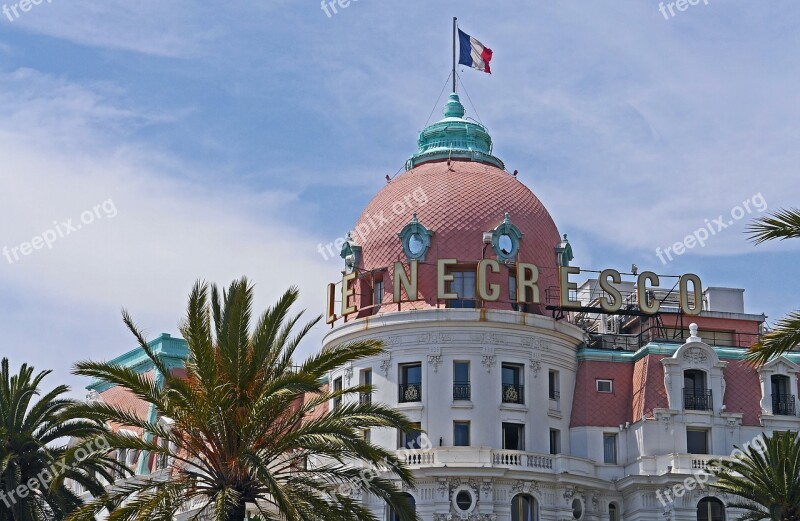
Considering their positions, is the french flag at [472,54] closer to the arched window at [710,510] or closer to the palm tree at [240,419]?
the arched window at [710,510]

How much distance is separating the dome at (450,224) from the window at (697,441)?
10156 millimetres

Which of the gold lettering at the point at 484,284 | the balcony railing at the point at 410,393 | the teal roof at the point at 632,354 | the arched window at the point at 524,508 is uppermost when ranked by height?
the gold lettering at the point at 484,284

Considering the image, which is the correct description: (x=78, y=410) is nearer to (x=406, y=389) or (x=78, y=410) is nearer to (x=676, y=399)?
(x=406, y=389)

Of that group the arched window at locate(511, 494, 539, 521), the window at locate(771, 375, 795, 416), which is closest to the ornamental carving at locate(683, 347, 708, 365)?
the window at locate(771, 375, 795, 416)

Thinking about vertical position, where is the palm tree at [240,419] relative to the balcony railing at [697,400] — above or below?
below

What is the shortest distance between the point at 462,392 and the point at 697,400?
1259 centimetres

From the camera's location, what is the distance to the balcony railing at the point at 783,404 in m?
76.8

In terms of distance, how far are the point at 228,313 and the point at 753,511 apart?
96.7ft

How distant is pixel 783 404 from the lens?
76938mm

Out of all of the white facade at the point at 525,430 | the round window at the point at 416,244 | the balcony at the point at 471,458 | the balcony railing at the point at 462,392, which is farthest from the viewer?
the round window at the point at 416,244

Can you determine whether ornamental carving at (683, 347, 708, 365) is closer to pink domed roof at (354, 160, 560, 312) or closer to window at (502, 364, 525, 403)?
pink domed roof at (354, 160, 560, 312)

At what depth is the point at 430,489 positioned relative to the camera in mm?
71250

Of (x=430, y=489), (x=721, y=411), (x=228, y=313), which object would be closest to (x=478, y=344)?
(x=430, y=489)

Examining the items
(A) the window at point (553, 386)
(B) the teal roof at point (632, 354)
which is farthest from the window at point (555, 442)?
(B) the teal roof at point (632, 354)
